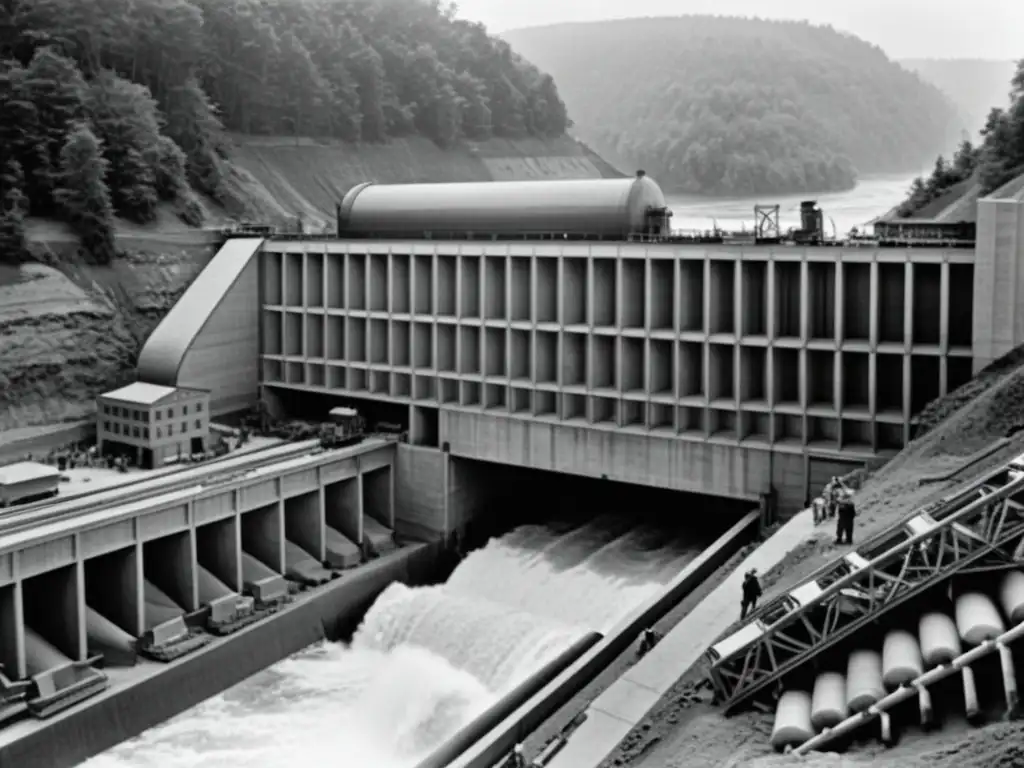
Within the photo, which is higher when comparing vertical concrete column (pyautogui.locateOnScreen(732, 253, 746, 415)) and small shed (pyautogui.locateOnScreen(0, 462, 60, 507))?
vertical concrete column (pyautogui.locateOnScreen(732, 253, 746, 415))

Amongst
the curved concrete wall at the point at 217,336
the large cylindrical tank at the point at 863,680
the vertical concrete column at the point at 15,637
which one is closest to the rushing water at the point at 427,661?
the vertical concrete column at the point at 15,637

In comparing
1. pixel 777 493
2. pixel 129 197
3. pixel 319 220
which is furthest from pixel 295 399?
pixel 777 493

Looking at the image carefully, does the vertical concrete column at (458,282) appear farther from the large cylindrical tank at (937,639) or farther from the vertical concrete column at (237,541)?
the large cylindrical tank at (937,639)

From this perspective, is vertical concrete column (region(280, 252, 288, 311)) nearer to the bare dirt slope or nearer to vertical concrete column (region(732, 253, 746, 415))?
vertical concrete column (region(732, 253, 746, 415))

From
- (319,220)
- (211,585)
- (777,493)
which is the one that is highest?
(319,220)

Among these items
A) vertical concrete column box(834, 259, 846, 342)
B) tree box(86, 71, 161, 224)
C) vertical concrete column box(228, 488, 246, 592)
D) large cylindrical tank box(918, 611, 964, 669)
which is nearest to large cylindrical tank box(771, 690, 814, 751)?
large cylindrical tank box(918, 611, 964, 669)

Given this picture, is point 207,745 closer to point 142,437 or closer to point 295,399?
point 142,437
